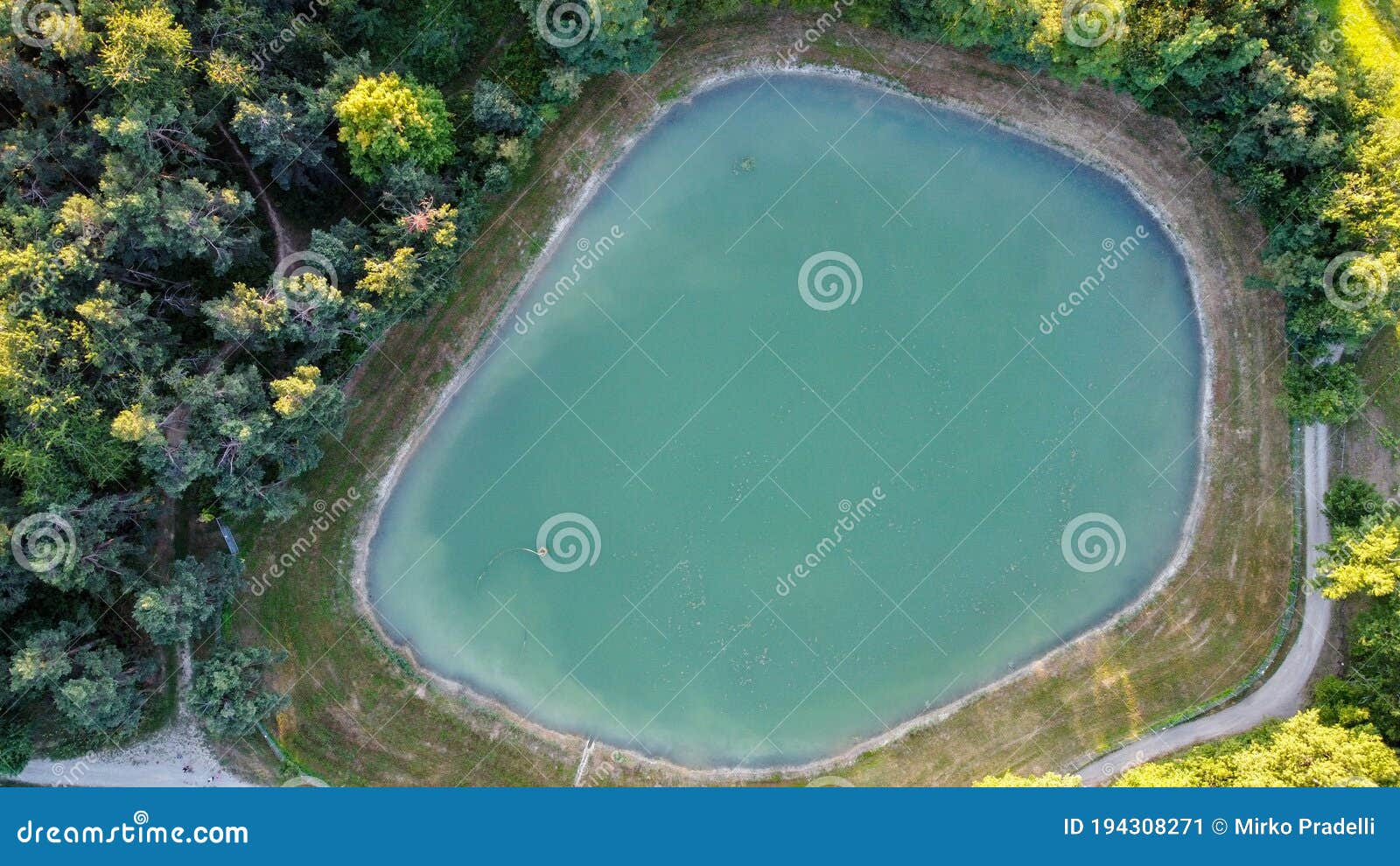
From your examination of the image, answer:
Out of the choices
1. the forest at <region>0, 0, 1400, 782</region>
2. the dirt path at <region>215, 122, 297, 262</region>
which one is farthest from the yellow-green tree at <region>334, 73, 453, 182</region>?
the dirt path at <region>215, 122, 297, 262</region>

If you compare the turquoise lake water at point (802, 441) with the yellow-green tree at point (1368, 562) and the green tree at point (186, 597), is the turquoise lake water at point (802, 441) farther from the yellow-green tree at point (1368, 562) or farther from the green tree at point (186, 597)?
the yellow-green tree at point (1368, 562)

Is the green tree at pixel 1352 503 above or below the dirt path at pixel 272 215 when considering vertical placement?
above

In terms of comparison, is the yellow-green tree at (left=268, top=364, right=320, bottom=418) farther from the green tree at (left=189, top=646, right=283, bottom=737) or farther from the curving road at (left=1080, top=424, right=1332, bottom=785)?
the curving road at (left=1080, top=424, right=1332, bottom=785)

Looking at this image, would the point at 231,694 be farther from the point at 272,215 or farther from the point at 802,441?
the point at 802,441

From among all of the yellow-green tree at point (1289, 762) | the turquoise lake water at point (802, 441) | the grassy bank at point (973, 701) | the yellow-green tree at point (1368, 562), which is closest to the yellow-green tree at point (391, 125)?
the grassy bank at point (973, 701)

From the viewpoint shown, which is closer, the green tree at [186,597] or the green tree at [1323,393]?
the green tree at [186,597]

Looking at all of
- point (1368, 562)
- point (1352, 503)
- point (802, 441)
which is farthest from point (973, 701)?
point (1352, 503)

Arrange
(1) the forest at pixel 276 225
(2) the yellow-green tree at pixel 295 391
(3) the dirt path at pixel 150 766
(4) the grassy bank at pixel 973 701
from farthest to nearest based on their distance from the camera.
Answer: (4) the grassy bank at pixel 973 701 < (3) the dirt path at pixel 150 766 < (2) the yellow-green tree at pixel 295 391 < (1) the forest at pixel 276 225

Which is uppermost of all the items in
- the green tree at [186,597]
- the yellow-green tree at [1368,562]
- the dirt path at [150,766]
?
the yellow-green tree at [1368,562]
